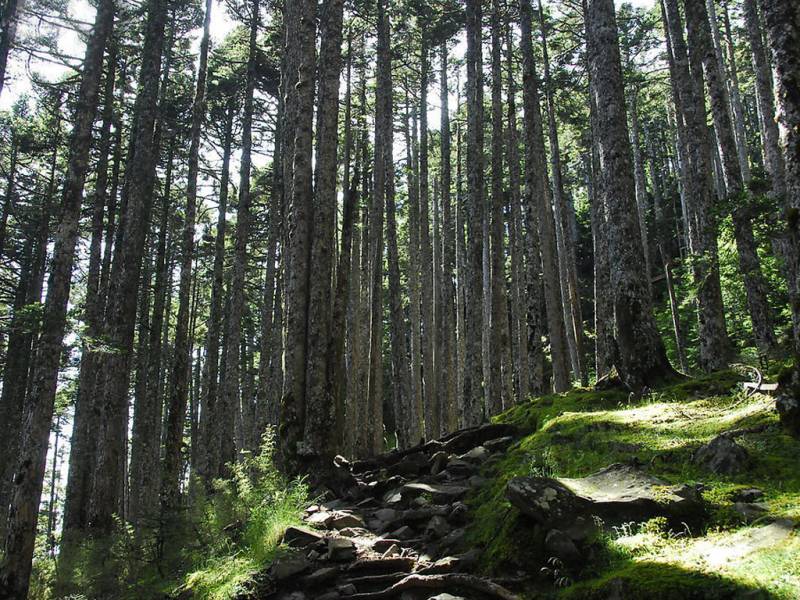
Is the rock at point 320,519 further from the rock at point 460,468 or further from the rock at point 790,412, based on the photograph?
the rock at point 790,412

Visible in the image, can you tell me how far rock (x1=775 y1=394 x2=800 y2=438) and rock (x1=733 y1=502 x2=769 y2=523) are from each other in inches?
47.4

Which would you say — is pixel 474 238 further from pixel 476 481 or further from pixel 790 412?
pixel 790 412

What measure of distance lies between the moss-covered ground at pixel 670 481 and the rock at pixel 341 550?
1338 millimetres

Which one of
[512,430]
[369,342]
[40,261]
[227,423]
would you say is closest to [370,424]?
[369,342]

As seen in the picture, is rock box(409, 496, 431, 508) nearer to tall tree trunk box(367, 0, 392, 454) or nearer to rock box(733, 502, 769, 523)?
rock box(733, 502, 769, 523)

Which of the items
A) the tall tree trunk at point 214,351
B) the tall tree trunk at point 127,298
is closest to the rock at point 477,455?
the tall tree trunk at point 127,298

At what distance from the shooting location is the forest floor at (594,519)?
3562mm

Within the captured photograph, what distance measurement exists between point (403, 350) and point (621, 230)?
10.1m

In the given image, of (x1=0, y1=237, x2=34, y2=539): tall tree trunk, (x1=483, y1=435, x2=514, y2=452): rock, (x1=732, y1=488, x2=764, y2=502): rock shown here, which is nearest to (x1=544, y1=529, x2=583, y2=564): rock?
(x1=732, y1=488, x2=764, y2=502): rock

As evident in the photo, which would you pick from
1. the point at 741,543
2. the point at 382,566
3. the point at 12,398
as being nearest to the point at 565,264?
the point at 382,566

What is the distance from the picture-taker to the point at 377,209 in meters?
17.4

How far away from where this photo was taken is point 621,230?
28.1ft

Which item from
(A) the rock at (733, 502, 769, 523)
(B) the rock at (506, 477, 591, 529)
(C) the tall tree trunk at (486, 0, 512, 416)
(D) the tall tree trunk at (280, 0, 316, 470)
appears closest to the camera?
(A) the rock at (733, 502, 769, 523)

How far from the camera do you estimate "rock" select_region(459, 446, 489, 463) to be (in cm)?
820
